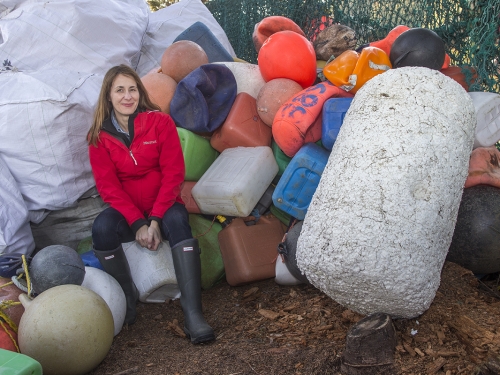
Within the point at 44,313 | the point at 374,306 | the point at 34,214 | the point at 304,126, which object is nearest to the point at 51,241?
the point at 34,214

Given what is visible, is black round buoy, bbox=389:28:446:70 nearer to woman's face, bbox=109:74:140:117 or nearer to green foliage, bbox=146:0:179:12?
woman's face, bbox=109:74:140:117

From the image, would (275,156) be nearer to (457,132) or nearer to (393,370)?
(457,132)

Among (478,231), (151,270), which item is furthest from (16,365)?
(478,231)

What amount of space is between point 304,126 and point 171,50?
147cm

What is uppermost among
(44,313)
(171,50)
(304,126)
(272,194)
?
(171,50)

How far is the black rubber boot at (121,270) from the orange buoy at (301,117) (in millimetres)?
1239

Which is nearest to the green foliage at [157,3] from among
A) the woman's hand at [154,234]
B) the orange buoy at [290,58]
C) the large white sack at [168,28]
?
the large white sack at [168,28]

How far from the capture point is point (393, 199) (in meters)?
2.12

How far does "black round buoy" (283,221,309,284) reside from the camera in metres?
2.98

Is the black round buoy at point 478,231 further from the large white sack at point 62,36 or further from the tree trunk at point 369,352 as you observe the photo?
the large white sack at point 62,36

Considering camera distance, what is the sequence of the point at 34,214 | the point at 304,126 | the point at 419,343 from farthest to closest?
the point at 34,214, the point at 304,126, the point at 419,343

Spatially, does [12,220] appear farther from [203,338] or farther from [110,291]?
[203,338]

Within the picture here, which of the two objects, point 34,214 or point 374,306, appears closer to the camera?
point 374,306

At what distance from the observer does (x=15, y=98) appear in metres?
3.35
